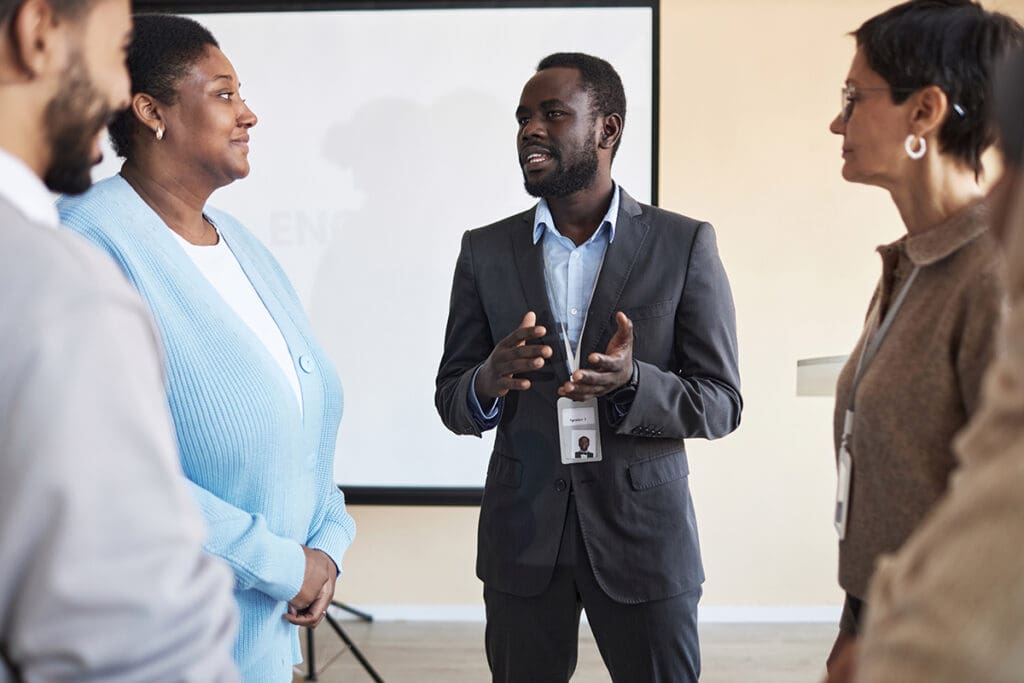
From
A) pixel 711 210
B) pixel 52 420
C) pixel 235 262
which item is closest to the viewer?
pixel 52 420

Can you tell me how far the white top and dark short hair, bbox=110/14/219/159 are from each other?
23cm

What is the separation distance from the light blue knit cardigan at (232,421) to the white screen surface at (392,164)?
200 centimetres

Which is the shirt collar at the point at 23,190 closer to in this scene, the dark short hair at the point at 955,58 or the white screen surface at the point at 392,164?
the dark short hair at the point at 955,58

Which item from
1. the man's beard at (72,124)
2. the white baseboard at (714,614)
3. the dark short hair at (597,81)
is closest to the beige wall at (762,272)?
the white baseboard at (714,614)

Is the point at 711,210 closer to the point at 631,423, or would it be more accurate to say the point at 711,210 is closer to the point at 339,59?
the point at 339,59

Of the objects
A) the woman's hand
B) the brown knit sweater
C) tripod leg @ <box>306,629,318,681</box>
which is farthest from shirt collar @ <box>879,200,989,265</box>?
tripod leg @ <box>306,629,318,681</box>

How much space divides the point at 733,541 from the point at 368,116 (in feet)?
7.88

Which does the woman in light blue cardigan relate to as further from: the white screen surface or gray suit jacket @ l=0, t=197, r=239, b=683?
the white screen surface

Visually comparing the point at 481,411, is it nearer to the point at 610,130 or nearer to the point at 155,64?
the point at 610,130

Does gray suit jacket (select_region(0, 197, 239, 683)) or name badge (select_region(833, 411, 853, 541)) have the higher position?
gray suit jacket (select_region(0, 197, 239, 683))

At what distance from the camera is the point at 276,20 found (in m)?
3.62

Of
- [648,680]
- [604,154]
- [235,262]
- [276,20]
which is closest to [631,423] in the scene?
[648,680]

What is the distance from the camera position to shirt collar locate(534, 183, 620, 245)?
2133mm

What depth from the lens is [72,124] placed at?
94 centimetres
